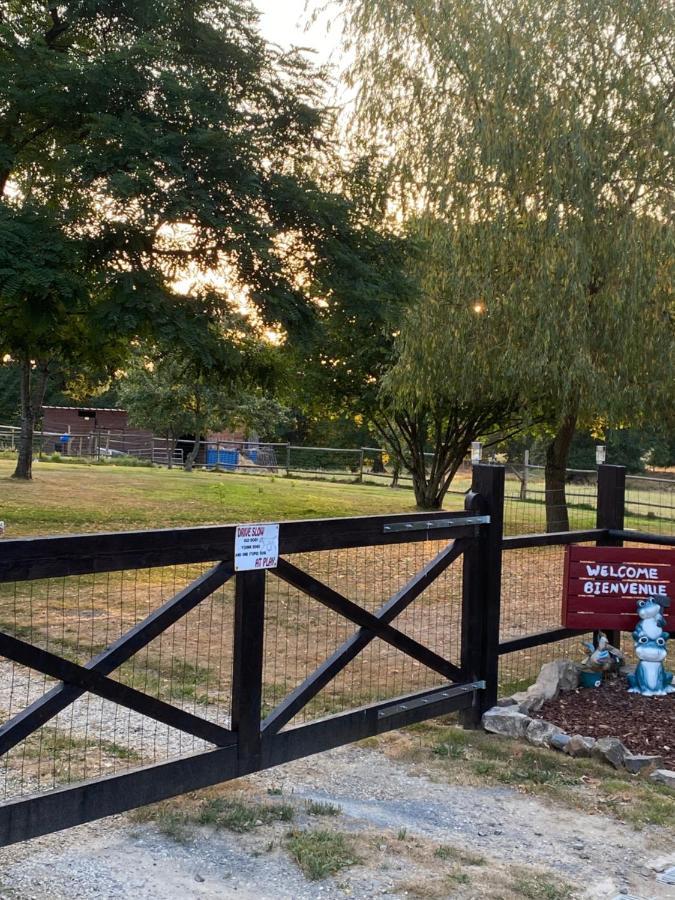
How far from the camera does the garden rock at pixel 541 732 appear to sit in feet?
17.6

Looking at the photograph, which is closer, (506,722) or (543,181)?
(506,722)

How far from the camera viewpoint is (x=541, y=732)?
5.41 meters

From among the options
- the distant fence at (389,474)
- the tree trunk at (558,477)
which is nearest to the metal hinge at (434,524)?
the tree trunk at (558,477)

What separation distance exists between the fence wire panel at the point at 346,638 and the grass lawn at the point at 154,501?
5205mm

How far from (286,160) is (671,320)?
667cm

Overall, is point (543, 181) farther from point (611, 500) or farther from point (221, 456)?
point (221, 456)

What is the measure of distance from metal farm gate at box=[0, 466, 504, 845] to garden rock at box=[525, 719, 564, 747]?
354 millimetres

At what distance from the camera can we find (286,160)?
1277 cm

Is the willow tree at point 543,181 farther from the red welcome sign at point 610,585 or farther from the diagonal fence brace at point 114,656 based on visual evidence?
the diagonal fence brace at point 114,656

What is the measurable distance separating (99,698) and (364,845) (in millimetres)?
2681

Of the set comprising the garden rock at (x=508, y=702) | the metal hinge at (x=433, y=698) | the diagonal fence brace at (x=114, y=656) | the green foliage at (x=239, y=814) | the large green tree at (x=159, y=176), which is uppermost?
the large green tree at (x=159, y=176)

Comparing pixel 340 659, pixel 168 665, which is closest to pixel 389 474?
pixel 168 665

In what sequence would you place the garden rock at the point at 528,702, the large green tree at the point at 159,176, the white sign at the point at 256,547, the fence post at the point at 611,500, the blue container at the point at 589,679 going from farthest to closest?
the large green tree at the point at 159,176
the fence post at the point at 611,500
the blue container at the point at 589,679
the garden rock at the point at 528,702
the white sign at the point at 256,547

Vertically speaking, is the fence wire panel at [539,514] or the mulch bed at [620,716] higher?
the fence wire panel at [539,514]
